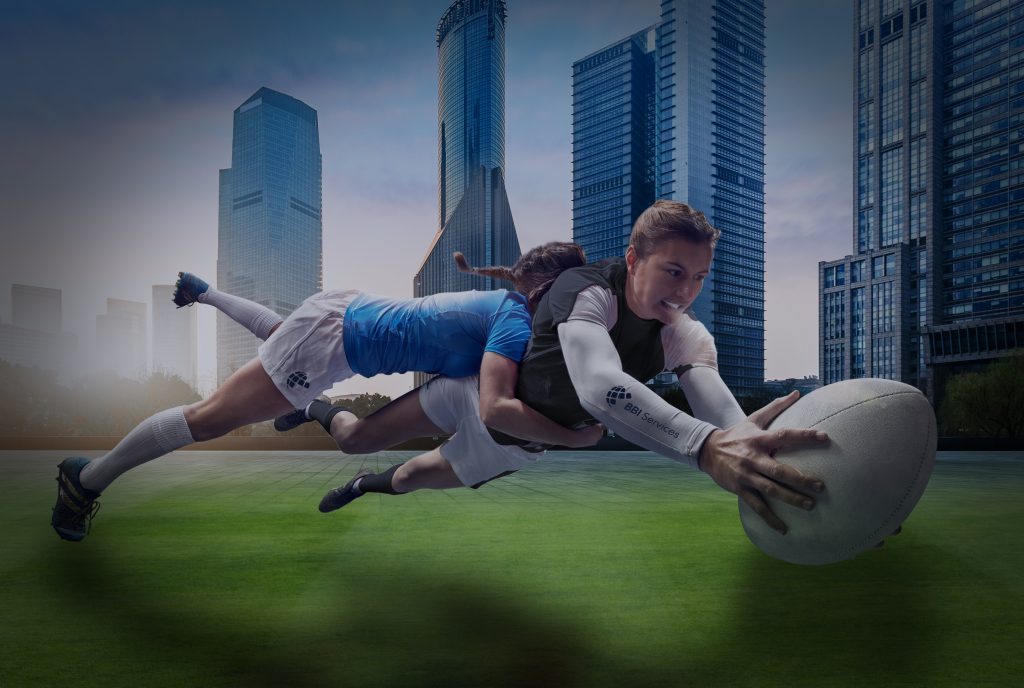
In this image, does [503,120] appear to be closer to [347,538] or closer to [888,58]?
[888,58]

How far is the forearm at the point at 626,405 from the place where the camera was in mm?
2719

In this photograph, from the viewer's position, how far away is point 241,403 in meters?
4.29

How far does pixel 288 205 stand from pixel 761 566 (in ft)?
473

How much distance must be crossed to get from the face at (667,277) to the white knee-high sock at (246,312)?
2614 millimetres

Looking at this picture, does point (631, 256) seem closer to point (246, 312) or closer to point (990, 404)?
point (246, 312)

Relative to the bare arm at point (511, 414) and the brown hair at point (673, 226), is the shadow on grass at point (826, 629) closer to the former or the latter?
the bare arm at point (511, 414)

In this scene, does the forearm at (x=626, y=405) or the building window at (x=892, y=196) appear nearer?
the forearm at (x=626, y=405)

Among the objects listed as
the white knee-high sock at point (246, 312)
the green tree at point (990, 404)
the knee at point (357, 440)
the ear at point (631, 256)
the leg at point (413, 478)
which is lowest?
the green tree at point (990, 404)

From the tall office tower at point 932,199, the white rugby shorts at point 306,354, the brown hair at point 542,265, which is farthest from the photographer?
the tall office tower at point 932,199

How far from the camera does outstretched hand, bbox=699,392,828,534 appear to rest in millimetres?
2504

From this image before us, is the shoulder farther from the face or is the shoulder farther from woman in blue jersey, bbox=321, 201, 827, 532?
the face

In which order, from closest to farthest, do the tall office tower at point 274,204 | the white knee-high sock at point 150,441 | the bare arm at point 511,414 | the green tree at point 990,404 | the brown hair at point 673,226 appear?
the brown hair at point 673,226 < the bare arm at point 511,414 < the white knee-high sock at point 150,441 < the green tree at point 990,404 < the tall office tower at point 274,204

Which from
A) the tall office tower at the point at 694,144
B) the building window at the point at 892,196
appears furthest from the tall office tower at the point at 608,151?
the building window at the point at 892,196

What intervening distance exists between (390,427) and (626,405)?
2406 mm
